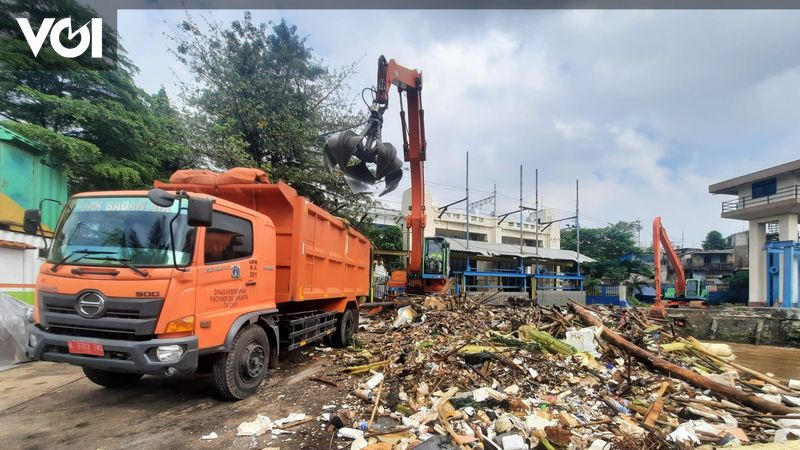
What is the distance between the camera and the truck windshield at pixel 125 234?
383cm

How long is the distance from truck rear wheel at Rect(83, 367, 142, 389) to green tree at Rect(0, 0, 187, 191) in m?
4.92

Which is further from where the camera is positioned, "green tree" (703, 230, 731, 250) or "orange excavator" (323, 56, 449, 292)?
"green tree" (703, 230, 731, 250)

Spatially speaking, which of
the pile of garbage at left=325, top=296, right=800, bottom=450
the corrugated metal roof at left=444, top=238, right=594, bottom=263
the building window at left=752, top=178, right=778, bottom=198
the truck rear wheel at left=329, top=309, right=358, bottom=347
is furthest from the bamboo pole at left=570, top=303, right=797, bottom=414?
the building window at left=752, top=178, right=778, bottom=198

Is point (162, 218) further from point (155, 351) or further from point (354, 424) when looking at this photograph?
point (354, 424)

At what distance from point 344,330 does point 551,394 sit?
4.16 meters

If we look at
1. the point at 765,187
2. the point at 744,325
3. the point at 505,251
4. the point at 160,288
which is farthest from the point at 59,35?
the point at 765,187

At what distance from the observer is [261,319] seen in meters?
5.02

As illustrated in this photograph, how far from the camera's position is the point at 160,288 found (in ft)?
12.1

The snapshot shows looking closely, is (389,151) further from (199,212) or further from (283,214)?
(199,212)

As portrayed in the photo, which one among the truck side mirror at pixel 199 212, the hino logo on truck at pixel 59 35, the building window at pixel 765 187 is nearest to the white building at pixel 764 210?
the building window at pixel 765 187

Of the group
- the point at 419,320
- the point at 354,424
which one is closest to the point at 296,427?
the point at 354,424

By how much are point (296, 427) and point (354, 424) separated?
0.57 meters

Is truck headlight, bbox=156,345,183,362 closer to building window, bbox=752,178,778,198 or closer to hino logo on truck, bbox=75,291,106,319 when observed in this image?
hino logo on truck, bbox=75,291,106,319

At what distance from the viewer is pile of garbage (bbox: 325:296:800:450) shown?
144 inches
